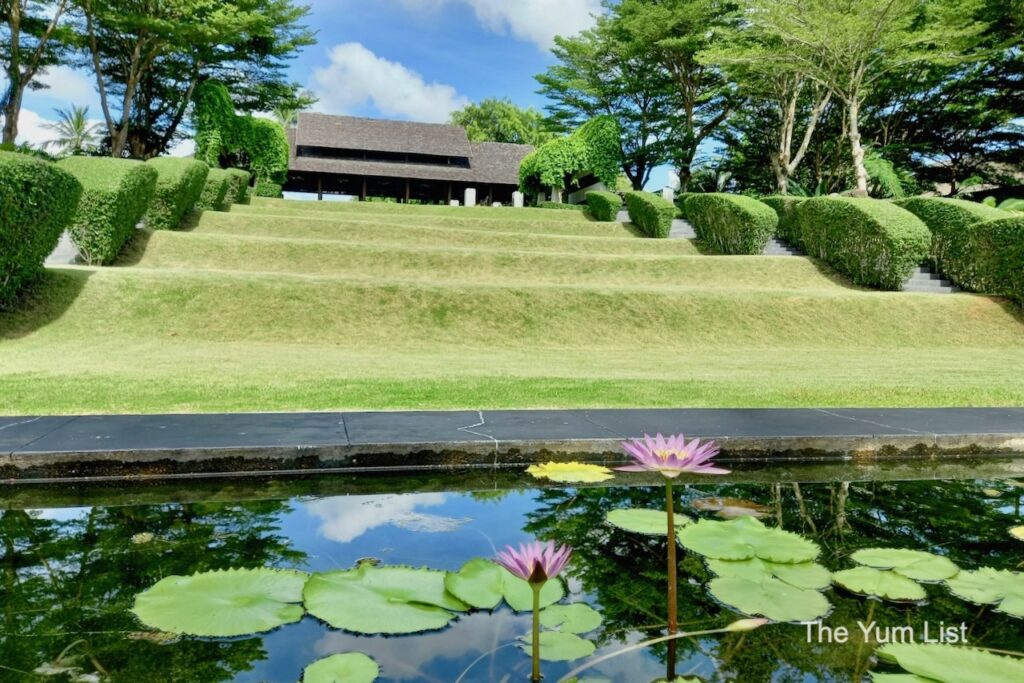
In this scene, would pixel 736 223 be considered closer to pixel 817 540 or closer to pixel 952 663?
pixel 817 540

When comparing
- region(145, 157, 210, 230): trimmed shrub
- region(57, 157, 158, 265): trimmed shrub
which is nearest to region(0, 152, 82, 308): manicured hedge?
region(57, 157, 158, 265): trimmed shrub

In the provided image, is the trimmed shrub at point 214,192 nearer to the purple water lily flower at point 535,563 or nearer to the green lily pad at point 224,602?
the green lily pad at point 224,602

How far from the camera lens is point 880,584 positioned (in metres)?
1.90

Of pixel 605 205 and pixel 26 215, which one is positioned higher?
pixel 605 205

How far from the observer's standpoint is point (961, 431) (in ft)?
12.2

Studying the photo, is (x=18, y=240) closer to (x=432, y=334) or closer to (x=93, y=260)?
(x=93, y=260)

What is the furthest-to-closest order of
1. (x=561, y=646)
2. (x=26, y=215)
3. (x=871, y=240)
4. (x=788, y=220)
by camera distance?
1. (x=788, y=220)
2. (x=871, y=240)
3. (x=26, y=215)
4. (x=561, y=646)

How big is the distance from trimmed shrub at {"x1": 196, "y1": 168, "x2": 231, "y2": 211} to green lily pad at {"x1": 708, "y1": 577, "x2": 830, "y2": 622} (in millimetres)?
17870

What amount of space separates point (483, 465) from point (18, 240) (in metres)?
8.60

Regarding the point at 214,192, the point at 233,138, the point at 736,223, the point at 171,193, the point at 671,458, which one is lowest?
the point at 671,458

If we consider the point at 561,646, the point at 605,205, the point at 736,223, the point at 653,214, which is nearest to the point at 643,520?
the point at 561,646

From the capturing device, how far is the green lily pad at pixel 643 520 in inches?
92.9

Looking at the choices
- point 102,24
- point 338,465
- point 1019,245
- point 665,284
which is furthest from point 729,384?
point 102,24

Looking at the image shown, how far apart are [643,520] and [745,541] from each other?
15.8 inches
